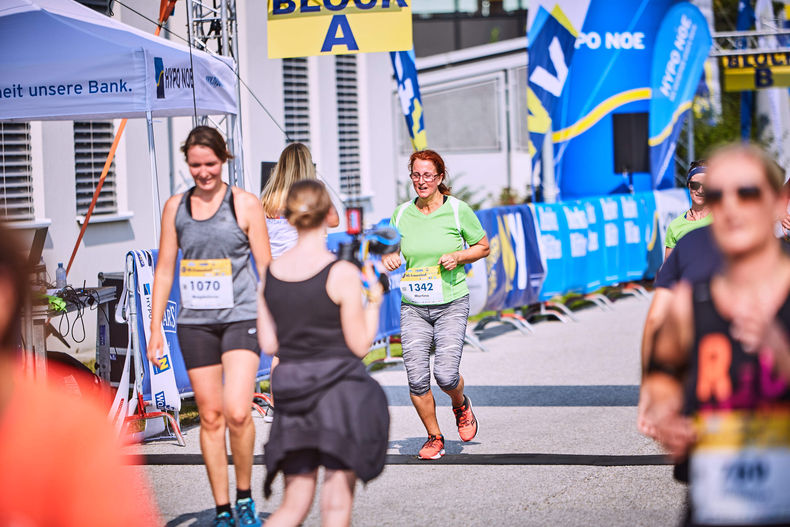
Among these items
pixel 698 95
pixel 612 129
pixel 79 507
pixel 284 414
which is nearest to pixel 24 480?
pixel 79 507

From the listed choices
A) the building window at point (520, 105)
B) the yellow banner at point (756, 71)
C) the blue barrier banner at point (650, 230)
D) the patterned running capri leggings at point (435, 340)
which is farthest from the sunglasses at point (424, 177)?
the building window at point (520, 105)

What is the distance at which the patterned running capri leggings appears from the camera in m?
6.71

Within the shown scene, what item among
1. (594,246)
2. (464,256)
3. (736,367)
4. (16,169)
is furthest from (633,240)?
(736,367)

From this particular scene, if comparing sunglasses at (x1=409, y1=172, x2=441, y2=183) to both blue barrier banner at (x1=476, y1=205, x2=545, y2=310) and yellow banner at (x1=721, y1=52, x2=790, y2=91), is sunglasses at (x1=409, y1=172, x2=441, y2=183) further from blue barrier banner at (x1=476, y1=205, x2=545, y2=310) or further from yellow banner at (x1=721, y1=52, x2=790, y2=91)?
yellow banner at (x1=721, y1=52, x2=790, y2=91)

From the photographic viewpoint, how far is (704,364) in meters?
2.59

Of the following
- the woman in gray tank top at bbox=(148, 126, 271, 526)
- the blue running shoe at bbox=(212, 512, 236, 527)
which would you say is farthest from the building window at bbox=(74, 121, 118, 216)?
the blue running shoe at bbox=(212, 512, 236, 527)

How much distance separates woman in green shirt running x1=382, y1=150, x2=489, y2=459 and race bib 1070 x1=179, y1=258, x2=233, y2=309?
170 cm

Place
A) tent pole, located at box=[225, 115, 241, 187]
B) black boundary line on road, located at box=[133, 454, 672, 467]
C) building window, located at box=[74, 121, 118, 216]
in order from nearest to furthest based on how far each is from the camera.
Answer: black boundary line on road, located at box=[133, 454, 672, 467]
tent pole, located at box=[225, 115, 241, 187]
building window, located at box=[74, 121, 118, 216]

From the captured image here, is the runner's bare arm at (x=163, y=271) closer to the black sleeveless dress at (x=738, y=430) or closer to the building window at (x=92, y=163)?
the black sleeveless dress at (x=738, y=430)

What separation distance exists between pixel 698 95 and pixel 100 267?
16973 millimetres

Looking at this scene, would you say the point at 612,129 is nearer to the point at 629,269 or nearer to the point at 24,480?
the point at 629,269

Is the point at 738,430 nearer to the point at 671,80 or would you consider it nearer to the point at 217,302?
→ the point at 217,302

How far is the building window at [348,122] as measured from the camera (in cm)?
2023

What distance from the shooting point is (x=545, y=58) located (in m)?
14.5
